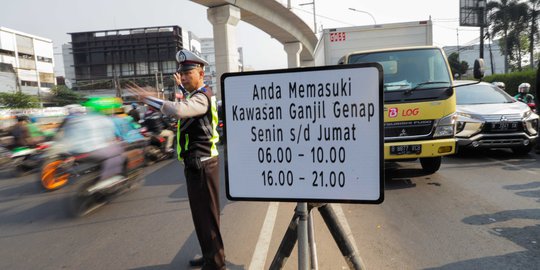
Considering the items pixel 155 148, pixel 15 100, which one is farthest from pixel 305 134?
pixel 15 100

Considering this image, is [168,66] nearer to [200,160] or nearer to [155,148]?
[155,148]

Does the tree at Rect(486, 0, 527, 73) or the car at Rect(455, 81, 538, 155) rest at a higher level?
the tree at Rect(486, 0, 527, 73)

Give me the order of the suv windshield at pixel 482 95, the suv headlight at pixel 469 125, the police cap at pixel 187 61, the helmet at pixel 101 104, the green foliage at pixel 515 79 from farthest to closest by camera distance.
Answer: the green foliage at pixel 515 79, the suv windshield at pixel 482 95, the suv headlight at pixel 469 125, the helmet at pixel 101 104, the police cap at pixel 187 61

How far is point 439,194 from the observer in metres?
5.75

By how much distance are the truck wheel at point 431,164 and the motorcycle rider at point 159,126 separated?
20.8 feet

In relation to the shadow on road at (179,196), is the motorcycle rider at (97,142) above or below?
above

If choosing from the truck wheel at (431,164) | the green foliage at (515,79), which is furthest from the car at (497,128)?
the green foliage at (515,79)

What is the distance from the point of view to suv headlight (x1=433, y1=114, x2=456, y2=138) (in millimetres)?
6164

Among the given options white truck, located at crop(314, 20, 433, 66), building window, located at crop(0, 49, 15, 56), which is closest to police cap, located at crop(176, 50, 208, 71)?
white truck, located at crop(314, 20, 433, 66)

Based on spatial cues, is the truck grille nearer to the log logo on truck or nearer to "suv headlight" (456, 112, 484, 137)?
the log logo on truck

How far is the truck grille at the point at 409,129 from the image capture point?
6.20 metres

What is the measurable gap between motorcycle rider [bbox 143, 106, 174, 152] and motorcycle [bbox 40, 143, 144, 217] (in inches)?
118

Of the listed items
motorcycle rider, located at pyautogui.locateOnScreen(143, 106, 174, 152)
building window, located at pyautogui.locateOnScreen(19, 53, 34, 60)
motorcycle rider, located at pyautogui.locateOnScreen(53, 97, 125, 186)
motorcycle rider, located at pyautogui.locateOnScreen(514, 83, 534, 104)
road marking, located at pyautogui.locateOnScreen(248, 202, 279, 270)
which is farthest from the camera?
building window, located at pyautogui.locateOnScreen(19, 53, 34, 60)

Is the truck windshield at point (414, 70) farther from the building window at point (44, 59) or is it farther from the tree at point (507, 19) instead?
the building window at point (44, 59)
